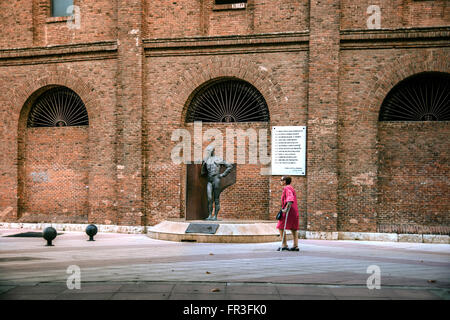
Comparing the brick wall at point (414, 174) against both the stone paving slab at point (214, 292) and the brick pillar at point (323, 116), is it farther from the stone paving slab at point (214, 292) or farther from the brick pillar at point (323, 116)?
the stone paving slab at point (214, 292)

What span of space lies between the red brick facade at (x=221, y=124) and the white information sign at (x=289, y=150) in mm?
266

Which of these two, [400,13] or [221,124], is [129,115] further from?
[400,13]

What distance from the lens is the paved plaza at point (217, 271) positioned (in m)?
5.70

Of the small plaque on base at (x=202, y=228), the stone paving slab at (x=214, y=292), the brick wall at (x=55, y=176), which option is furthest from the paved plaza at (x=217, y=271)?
the brick wall at (x=55, y=176)

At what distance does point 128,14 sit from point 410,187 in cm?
1054

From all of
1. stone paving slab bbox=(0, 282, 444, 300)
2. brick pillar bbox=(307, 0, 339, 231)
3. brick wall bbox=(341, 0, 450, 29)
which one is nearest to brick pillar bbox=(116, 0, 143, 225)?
brick pillar bbox=(307, 0, 339, 231)

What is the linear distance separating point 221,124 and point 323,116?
3.32 metres

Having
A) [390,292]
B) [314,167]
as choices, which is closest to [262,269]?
[390,292]

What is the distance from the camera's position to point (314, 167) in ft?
44.3

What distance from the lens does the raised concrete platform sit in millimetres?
11586

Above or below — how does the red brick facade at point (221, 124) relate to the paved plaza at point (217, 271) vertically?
above

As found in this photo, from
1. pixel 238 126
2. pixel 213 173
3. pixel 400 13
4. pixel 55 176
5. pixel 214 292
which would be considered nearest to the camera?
pixel 214 292

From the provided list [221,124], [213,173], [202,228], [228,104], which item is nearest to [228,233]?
[202,228]

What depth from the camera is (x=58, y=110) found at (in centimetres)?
1611
